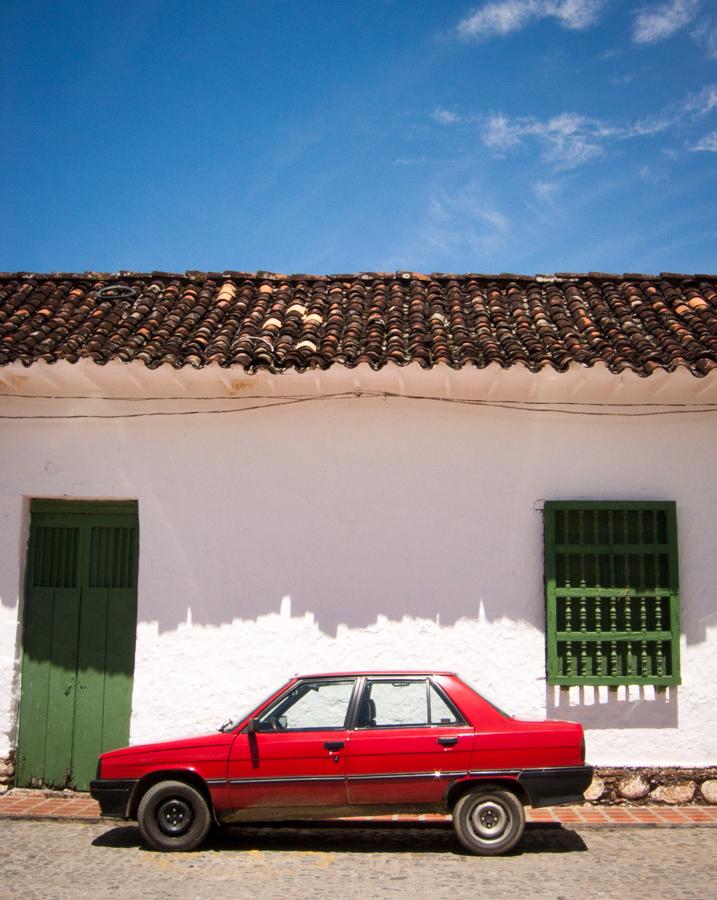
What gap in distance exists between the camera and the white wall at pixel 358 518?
799 cm

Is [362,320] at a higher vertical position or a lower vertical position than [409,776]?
higher

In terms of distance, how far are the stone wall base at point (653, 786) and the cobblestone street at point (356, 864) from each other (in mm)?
692

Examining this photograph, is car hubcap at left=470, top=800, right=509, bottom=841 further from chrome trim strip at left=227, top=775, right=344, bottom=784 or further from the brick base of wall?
the brick base of wall

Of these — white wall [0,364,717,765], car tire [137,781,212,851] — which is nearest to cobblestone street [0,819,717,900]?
car tire [137,781,212,851]

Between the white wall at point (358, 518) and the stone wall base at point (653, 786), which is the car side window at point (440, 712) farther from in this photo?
the stone wall base at point (653, 786)

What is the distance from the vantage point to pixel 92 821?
289 inches

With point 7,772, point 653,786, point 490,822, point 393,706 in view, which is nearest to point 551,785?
point 490,822

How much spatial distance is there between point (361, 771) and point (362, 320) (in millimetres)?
4552

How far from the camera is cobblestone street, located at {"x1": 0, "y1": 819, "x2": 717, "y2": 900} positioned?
18.1 ft

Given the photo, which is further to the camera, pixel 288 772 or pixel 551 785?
pixel 288 772

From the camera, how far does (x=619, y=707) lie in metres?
7.91

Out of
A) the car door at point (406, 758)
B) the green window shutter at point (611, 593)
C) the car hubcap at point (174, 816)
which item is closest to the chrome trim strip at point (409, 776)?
the car door at point (406, 758)

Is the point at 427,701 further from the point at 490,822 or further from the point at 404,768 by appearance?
the point at 490,822

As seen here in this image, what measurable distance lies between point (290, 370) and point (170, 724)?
335 centimetres
